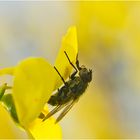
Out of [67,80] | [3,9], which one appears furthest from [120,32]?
[67,80]

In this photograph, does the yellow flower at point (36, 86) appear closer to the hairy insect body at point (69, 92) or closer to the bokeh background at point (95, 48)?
the hairy insect body at point (69, 92)

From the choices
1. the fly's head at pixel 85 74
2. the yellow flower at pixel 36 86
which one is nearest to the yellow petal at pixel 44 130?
the yellow flower at pixel 36 86

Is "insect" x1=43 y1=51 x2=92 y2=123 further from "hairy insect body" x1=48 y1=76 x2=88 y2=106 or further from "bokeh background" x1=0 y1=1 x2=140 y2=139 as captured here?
"bokeh background" x1=0 y1=1 x2=140 y2=139

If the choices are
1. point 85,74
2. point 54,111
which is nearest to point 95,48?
point 85,74

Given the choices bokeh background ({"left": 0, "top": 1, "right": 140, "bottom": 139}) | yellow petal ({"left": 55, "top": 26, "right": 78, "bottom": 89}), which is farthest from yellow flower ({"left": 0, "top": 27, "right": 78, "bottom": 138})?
bokeh background ({"left": 0, "top": 1, "right": 140, "bottom": 139})

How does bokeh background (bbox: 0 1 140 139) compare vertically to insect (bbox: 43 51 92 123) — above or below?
below
